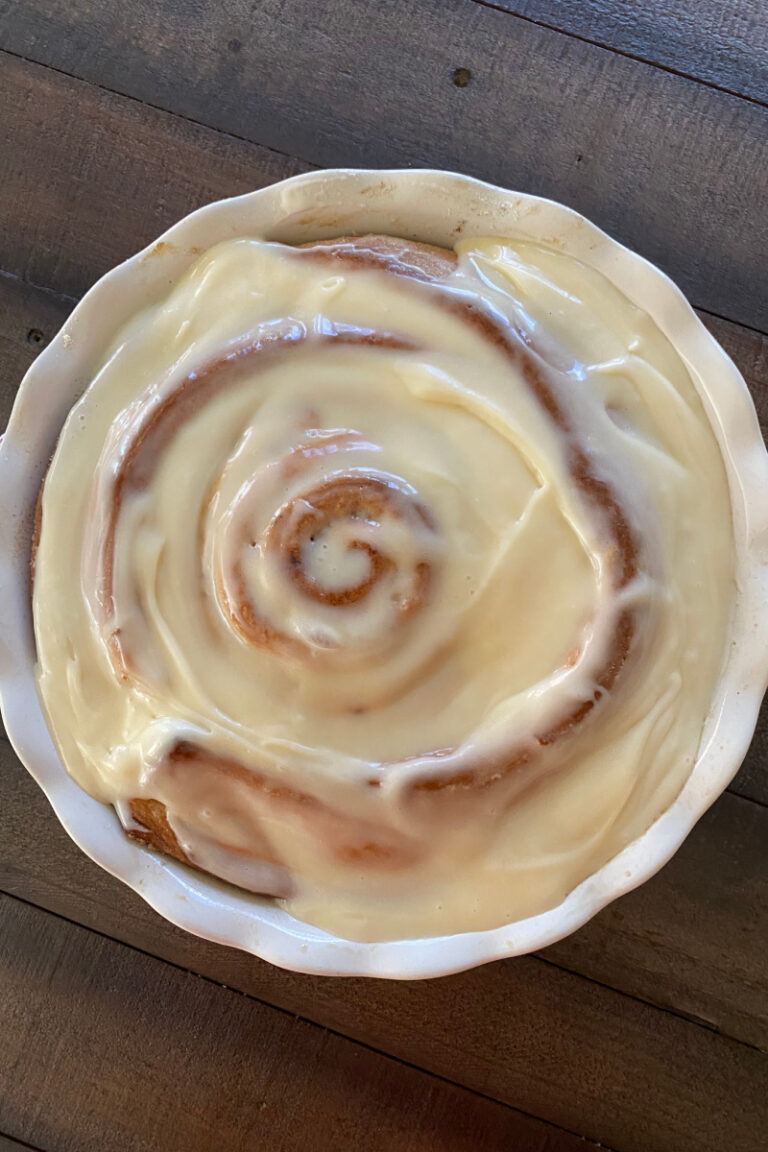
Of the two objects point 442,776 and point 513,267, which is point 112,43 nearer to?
point 513,267

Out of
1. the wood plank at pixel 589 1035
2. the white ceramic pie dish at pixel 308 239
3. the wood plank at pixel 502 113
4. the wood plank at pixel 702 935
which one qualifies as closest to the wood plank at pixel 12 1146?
the wood plank at pixel 589 1035

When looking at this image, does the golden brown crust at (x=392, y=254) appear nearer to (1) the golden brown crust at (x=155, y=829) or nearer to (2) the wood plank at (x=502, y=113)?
(2) the wood plank at (x=502, y=113)

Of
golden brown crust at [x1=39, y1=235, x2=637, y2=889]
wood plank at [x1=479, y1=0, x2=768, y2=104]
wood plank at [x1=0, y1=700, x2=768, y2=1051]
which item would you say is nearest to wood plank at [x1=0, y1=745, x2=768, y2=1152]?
wood plank at [x1=0, y1=700, x2=768, y2=1051]

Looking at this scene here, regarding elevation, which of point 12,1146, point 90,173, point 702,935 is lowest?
point 12,1146

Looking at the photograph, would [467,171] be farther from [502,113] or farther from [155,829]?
[155,829]

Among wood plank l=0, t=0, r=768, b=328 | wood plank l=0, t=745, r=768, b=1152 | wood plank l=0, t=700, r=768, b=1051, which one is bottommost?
wood plank l=0, t=745, r=768, b=1152

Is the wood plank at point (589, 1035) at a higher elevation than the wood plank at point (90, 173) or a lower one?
lower

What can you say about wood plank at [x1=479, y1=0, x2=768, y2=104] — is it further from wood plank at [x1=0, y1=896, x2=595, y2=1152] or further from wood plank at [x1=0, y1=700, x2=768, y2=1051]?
wood plank at [x1=0, y1=896, x2=595, y2=1152]

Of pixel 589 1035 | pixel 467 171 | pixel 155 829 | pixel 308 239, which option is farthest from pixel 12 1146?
pixel 467 171
